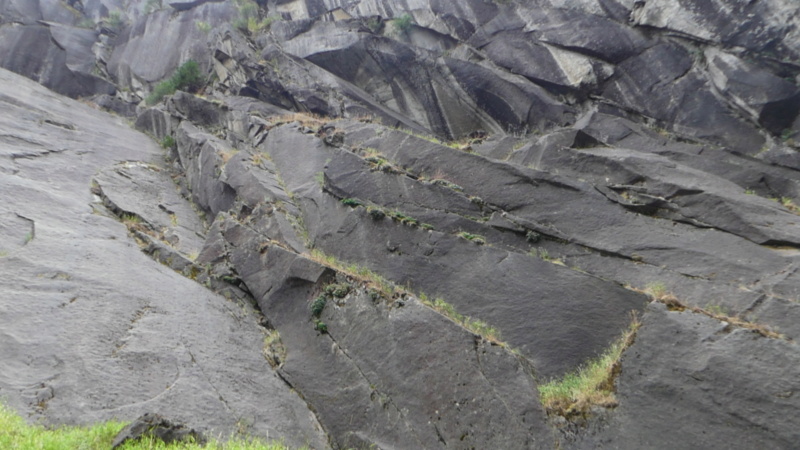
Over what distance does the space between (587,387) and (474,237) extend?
5595mm

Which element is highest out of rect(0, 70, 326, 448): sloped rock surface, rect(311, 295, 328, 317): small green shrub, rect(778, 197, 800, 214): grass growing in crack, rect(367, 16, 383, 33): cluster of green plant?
rect(367, 16, 383, 33): cluster of green plant

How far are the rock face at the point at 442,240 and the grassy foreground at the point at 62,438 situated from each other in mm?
786

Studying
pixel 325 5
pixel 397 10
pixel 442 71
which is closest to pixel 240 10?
pixel 325 5

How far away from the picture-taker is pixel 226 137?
27203 mm

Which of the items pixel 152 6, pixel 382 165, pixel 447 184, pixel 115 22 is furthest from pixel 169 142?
pixel 115 22

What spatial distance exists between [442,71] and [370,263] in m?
17.4

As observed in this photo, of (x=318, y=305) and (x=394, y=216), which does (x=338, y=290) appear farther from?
(x=394, y=216)

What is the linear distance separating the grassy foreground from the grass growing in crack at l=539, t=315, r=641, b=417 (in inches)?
222

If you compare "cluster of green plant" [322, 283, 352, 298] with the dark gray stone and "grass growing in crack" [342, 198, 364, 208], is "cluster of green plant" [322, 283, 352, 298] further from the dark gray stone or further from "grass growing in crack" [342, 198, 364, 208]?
the dark gray stone

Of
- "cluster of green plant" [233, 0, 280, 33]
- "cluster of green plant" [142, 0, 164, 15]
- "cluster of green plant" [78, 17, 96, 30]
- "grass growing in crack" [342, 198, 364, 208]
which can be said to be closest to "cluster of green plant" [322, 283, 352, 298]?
"grass growing in crack" [342, 198, 364, 208]

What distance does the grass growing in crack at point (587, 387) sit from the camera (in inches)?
392

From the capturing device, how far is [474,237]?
14.9 m

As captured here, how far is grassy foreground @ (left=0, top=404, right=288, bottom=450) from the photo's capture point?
7477 mm

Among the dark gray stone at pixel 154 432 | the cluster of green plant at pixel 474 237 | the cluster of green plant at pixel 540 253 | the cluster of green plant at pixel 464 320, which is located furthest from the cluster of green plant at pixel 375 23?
the dark gray stone at pixel 154 432
